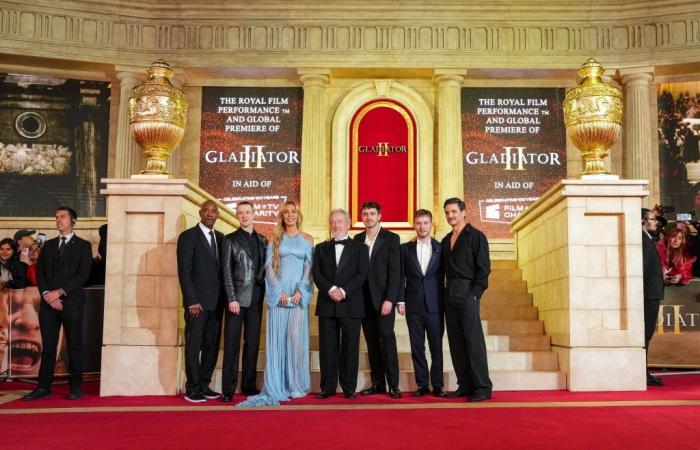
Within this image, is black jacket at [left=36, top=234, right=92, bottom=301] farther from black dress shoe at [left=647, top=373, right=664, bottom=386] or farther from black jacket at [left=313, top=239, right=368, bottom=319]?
black dress shoe at [left=647, top=373, right=664, bottom=386]

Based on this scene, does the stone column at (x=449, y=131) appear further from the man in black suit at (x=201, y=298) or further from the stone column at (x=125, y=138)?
the man in black suit at (x=201, y=298)

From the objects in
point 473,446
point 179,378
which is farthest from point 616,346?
point 179,378

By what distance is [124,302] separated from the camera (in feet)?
25.3

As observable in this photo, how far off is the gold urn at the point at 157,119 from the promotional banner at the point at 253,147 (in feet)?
26.5

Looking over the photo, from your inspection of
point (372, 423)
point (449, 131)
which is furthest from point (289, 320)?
point (449, 131)

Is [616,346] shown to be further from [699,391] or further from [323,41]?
[323,41]

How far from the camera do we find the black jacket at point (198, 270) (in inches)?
282

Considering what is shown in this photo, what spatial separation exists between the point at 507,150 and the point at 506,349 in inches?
337

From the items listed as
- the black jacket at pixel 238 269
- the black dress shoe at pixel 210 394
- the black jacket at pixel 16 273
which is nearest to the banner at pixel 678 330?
the black jacket at pixel 238 269

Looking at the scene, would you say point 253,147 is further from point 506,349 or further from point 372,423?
point 372,423

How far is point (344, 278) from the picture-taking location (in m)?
7.33

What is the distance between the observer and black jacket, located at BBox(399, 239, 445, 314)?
7.51 m

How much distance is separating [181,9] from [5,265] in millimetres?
8296

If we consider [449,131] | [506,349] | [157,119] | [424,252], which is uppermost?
[449,131]
